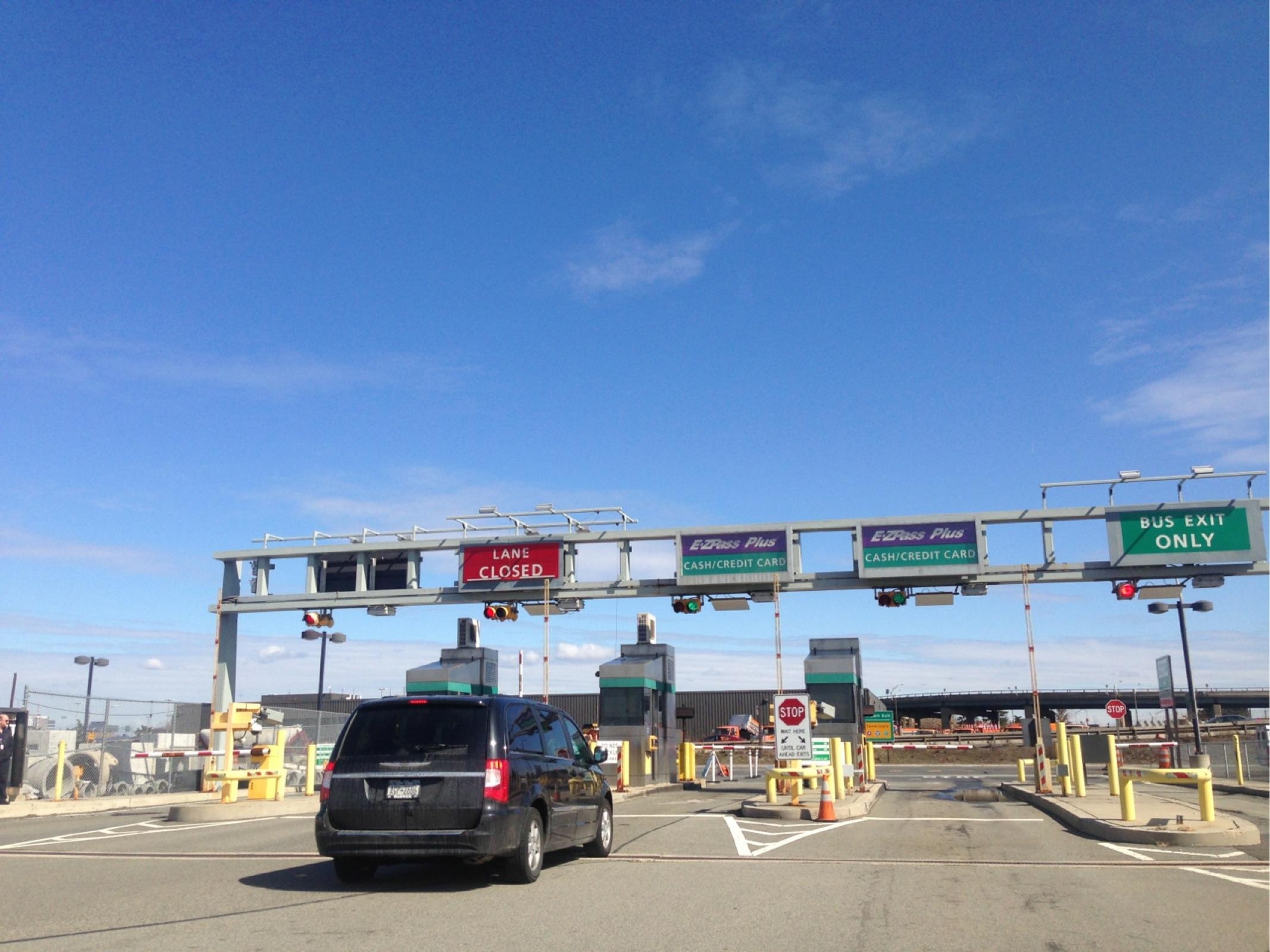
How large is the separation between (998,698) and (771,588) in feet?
275

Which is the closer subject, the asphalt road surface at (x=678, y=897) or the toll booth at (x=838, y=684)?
the asphalt road surface at (x=678, y=897)

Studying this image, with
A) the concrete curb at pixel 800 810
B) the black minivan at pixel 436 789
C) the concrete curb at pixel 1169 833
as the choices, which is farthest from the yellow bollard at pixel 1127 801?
the black minivan at pixel 436 789

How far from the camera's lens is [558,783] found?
1074 centimetres

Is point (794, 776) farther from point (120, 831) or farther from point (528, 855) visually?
point (120, 831)

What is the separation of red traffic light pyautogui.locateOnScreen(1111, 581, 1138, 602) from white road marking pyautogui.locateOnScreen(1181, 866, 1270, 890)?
17591 mm

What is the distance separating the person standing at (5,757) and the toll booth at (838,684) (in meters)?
20.2

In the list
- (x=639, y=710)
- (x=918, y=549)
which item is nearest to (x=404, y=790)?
(x=918, y=549)

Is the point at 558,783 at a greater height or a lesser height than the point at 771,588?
lesser

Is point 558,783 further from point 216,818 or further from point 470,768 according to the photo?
point 216,818

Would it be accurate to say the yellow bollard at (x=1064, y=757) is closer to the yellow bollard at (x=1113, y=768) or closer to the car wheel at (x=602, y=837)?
the yellow bollard at (x=1113, y=768)

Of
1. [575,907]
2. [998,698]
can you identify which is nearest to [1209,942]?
[575,907]

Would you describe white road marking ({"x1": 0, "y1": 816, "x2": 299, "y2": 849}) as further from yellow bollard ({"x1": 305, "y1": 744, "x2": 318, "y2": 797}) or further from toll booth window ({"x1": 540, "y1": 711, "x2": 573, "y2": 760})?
toll booth window ({"x1": 540, "y1": 711, "x2": 573, "y2": 760})

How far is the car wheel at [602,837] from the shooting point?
11961 mm

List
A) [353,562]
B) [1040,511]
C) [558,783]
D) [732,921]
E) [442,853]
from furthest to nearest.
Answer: [353,562]
[1040,511]
[558,783]
[442,853]
[732,921]
